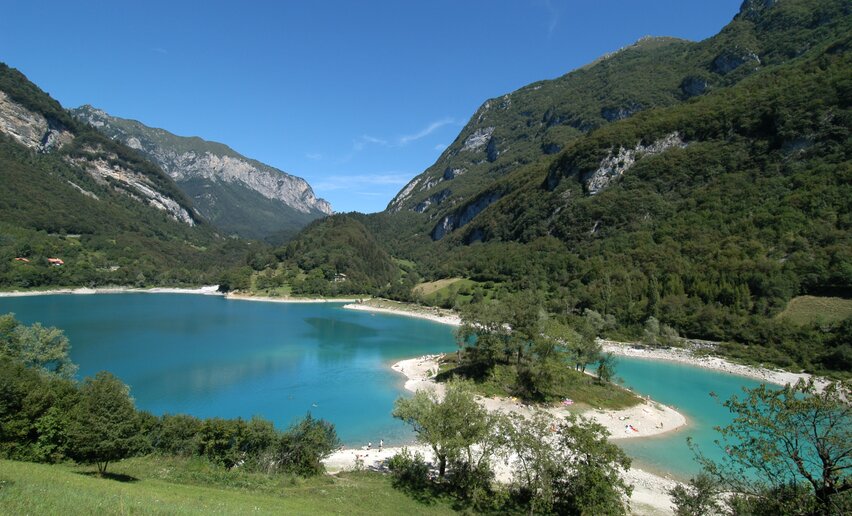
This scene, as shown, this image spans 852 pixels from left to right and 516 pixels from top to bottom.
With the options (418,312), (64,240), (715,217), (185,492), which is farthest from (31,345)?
(64,240)

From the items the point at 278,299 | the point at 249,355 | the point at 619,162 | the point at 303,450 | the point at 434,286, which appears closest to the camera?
the point at 303,450

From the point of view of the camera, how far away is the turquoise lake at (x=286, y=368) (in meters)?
38.4

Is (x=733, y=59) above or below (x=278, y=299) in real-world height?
above

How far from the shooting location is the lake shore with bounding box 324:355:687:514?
2539 cm

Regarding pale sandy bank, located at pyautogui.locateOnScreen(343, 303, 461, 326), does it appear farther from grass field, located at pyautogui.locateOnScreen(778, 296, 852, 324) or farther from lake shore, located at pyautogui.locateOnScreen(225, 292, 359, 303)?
grass field, located at pyautogui.locateOnScreen(778, 296, 852, 324)

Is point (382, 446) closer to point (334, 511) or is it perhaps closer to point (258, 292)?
point (334, 511)

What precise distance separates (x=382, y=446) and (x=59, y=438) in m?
20.0

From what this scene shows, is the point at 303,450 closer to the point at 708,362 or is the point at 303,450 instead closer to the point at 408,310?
the point at 708,362

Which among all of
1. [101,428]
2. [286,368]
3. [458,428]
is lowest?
[286,368]

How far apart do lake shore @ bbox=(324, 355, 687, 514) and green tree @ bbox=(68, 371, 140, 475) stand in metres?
12.2

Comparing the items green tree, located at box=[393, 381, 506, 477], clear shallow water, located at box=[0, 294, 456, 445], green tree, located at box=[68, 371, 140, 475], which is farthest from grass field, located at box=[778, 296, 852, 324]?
green tree, located at box=[68, 371, 140, 475]

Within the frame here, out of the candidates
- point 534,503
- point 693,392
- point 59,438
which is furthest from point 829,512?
point 693,392

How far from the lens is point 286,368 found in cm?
5772

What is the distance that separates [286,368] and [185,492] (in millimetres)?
41715
